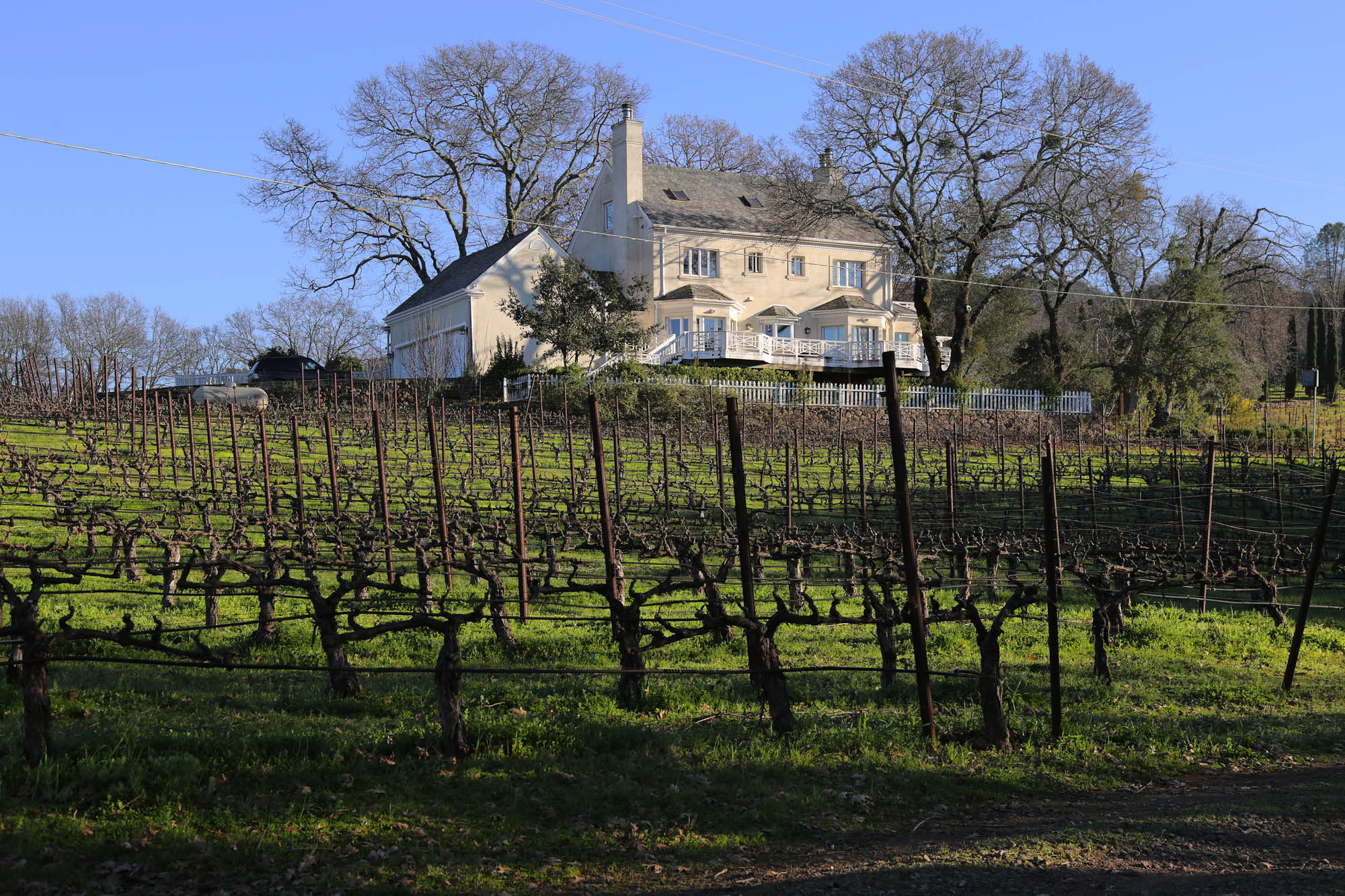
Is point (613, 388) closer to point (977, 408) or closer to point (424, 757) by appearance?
point (977, 408)

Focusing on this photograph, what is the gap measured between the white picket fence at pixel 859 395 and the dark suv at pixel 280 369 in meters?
11.1

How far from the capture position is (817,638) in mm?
Answer: 12602

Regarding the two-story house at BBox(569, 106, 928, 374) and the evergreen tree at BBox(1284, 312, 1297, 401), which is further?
the evergreen tree at BBox(1284, 312, 1297, 401)

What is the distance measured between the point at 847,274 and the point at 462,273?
58.9ft

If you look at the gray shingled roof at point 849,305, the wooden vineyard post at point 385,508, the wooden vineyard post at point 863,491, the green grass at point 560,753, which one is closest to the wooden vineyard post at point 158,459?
the wooden vineyard post at point 385,508

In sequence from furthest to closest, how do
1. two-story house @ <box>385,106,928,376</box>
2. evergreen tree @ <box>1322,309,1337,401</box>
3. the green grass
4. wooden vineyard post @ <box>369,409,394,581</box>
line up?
evergreen tree @ <box>1322,309,1337,401</box> → two-story house @ <box>385,106,928,376</box> → wooden vineyard post @ <box>369,409,394,581</box> → the green grass

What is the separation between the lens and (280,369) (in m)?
45.0

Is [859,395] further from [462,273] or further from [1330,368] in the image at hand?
[1330,368]

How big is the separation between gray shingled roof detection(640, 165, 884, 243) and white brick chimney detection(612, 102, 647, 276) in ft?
2.24

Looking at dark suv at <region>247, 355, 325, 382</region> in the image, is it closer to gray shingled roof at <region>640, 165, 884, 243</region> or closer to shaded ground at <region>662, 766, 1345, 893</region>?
gray shingled roof at <region>640, 165, 884, 243</region>

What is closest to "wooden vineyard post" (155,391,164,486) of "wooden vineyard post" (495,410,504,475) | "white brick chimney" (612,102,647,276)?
"wooden vineyard post" (495,410,504,475)

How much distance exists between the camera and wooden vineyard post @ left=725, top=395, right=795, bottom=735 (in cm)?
840

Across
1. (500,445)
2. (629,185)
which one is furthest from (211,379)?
(500,445)

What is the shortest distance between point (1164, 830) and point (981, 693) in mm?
1908
